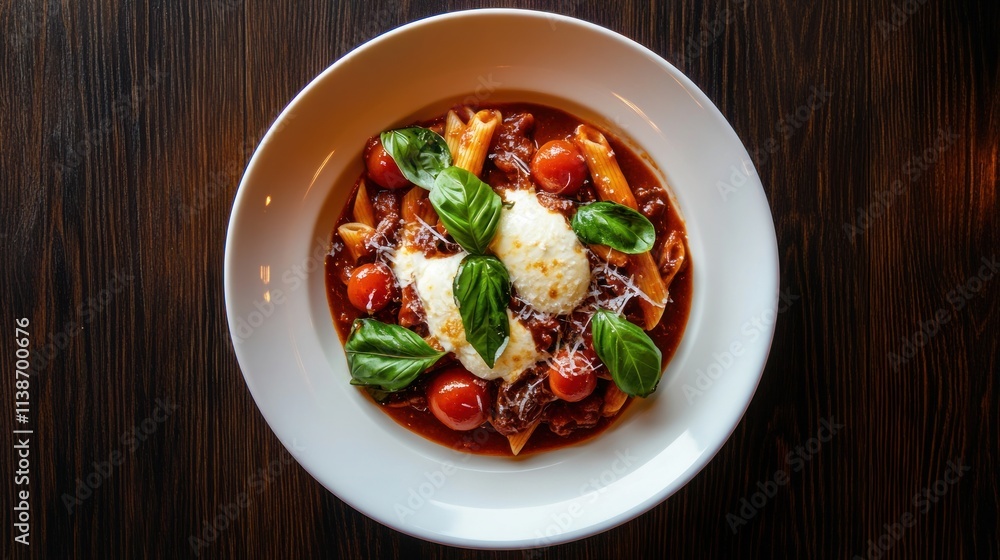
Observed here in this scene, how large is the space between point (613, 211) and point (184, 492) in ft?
8.29

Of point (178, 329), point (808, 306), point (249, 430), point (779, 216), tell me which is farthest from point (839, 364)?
point (178, 329)

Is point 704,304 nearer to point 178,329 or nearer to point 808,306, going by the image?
point 808,306

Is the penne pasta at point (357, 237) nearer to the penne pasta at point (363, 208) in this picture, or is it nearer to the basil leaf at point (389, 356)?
the penne pasta at point (363, 208)

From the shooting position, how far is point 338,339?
2.97 meters

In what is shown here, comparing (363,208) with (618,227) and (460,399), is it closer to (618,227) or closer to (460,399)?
(460,399)

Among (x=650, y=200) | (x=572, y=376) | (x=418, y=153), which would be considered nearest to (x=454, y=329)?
(x=572, y=376)

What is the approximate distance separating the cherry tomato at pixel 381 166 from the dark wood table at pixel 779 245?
1.65 ft

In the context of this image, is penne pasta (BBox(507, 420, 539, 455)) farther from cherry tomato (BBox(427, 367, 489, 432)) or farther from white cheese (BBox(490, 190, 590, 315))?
white cheese (BBox(490, 190, 590, 315))

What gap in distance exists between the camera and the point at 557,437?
294 centimetres

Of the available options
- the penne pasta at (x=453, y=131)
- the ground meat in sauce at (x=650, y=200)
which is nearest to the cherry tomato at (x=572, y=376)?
the ground meat in sauce at (x=650, y=200)

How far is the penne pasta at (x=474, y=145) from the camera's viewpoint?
2.75m

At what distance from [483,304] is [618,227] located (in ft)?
2.20

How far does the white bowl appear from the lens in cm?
263

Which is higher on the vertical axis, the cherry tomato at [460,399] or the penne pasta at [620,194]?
the penne pasta at [620,194]
